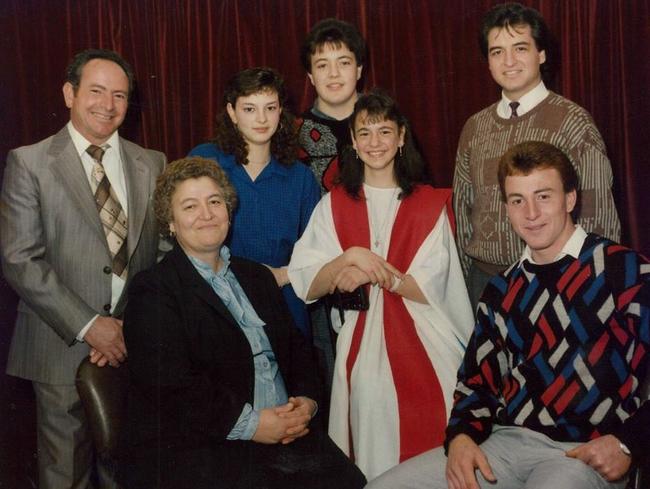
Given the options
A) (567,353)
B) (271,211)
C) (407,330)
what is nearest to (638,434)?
(567,353)

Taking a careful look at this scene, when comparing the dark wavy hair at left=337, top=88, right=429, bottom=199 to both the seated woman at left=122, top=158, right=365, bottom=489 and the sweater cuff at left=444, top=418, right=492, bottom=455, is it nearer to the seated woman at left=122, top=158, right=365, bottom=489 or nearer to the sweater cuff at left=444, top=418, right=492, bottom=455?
the seated woman at left=122, top=158, right=365, bottom=489

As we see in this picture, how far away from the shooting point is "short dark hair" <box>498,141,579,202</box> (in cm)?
210

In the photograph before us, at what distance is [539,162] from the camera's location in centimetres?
210

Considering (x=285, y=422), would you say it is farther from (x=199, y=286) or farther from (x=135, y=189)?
(x=135, y=189)

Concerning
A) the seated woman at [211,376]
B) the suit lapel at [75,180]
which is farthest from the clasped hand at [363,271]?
the suit lapel at [75,180]

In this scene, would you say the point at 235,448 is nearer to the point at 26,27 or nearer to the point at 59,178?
the point at 59,178

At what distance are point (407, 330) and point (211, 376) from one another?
29.9 inches

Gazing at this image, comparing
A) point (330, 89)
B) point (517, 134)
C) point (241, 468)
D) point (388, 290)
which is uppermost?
point (330, 89)

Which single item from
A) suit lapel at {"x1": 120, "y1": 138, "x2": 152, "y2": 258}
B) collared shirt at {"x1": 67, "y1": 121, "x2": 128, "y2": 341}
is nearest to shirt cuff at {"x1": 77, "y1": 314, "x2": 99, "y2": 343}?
collared shirt at {"x1": 67, "y1": 121, "x2": 128, "y2": 341}

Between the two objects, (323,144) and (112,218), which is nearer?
(112,218)

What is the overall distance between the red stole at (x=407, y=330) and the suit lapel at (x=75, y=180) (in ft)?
2.95

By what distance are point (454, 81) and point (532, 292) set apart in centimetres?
161

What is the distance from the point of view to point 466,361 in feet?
7.14

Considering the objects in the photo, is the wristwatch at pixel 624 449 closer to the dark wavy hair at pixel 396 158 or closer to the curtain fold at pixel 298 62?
the dark wavy hair at pixel 396 158
